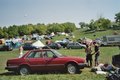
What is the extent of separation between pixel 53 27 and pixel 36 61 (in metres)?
149

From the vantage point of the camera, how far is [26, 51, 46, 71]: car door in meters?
18.1

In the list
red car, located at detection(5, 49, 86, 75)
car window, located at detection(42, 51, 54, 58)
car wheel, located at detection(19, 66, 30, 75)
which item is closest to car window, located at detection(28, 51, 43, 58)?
red car, located at detection(5, 49, 86, 75)

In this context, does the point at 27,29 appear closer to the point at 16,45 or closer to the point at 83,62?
the point at 16,45

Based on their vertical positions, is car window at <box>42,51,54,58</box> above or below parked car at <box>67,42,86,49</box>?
above

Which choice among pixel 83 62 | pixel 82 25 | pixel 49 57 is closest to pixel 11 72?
pixel 49 57

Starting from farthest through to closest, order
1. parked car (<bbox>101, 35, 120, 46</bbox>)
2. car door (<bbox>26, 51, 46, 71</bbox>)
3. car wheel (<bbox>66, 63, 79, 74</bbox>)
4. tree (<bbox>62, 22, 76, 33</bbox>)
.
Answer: tree (<bbox>62, 22, 76, 33</bbox>), parked car (<bbox>101, 35, 120, 46</bbox>), car door (<bbox>26, 51, 46, 71</bbox>), car wheel (<bbox>66, 63, 79, 74</bbox>)

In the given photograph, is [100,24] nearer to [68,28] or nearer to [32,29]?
[32,29]

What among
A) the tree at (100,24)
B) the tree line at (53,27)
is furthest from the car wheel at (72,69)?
the tree at (100,24)

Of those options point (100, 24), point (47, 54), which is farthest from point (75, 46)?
point (100, 24)

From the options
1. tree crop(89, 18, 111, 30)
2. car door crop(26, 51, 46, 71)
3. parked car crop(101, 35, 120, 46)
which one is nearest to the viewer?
car door crop(26, 51, 46, 71)

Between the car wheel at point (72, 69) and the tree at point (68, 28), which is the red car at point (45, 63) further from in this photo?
the tree at point (68, 28)

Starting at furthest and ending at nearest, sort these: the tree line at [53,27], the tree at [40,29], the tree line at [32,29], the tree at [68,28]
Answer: the tree at [68,28] < the tree at [40,29] < the tree line at [32,29] < the tree line at [53,27]

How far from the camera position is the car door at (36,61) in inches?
712

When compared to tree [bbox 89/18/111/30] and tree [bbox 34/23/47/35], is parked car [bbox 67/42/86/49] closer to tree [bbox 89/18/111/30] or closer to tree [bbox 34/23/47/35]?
tree [bbox 89/18/111/30]
